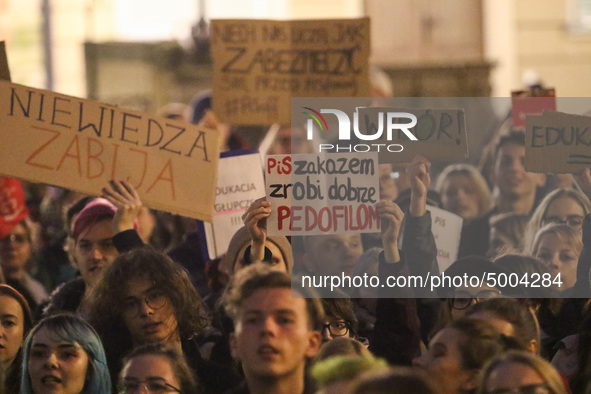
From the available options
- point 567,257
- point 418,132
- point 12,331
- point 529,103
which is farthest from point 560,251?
point 12,331

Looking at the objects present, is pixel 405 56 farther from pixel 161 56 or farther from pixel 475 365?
pixel 475 365

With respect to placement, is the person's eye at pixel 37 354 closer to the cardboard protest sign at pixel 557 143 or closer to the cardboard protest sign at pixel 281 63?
the cardboard protest sign at pixel 557 143

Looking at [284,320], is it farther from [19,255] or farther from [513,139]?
[513,139]

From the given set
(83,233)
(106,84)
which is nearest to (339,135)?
(83,233)

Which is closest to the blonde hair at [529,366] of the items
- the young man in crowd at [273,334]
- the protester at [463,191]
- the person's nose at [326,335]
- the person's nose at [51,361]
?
the young man in crowd at [273,334]

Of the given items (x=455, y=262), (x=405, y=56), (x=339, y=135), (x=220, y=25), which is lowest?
(x=455, y=262)

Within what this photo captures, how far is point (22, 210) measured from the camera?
17.3 feet

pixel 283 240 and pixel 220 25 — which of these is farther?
pixel 220 25

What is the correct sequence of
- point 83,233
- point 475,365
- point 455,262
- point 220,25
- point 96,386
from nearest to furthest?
point 475,365, point 96,386, point 455,262, point 83,233, point 220,25

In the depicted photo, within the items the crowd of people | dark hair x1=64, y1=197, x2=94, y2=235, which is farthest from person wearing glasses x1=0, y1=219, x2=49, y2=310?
dark hair x1=64, y1=197, x2=94, y2=235

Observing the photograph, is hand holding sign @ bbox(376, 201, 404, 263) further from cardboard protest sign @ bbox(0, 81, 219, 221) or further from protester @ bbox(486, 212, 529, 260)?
protester @ bbox(486, 212, 529, 260)

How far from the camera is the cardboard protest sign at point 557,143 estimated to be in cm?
421

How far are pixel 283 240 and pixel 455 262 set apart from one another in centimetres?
63

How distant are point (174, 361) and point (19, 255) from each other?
2.04m
